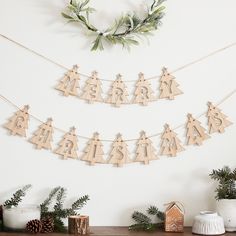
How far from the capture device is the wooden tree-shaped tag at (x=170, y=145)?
1.82m

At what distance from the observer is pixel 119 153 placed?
1816 millimetres

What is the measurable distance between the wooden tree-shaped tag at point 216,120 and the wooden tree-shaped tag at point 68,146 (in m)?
0.52

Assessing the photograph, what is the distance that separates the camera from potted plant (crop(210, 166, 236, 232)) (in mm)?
1723

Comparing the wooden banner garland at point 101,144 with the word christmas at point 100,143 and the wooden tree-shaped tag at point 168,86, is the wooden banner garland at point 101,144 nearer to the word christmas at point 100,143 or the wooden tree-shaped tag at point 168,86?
the word christmas at point 100,143

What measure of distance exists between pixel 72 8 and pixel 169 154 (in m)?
0.66

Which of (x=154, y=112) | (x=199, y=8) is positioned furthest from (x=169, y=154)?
(x=199, y=8)

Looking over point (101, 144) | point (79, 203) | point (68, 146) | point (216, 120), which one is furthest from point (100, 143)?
point (216, 120)

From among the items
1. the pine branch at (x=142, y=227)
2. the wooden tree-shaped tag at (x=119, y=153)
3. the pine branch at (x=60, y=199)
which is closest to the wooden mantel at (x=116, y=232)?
the pine branch at (x=142, y=227)

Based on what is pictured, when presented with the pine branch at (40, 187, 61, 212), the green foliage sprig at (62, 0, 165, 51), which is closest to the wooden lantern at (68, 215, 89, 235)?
the pine branch at (40, 187, 61, 212)

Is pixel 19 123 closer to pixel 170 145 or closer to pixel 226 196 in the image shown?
pixel 170 145

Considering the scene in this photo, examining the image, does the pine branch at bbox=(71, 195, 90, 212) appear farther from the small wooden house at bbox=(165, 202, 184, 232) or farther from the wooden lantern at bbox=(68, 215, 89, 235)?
the small wooden house at bbox=(165, 202, 184, 232)

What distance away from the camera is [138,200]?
182 centimetres

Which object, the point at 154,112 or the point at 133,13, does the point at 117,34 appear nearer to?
the point at 133,13

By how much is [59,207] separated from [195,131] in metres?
0.59
